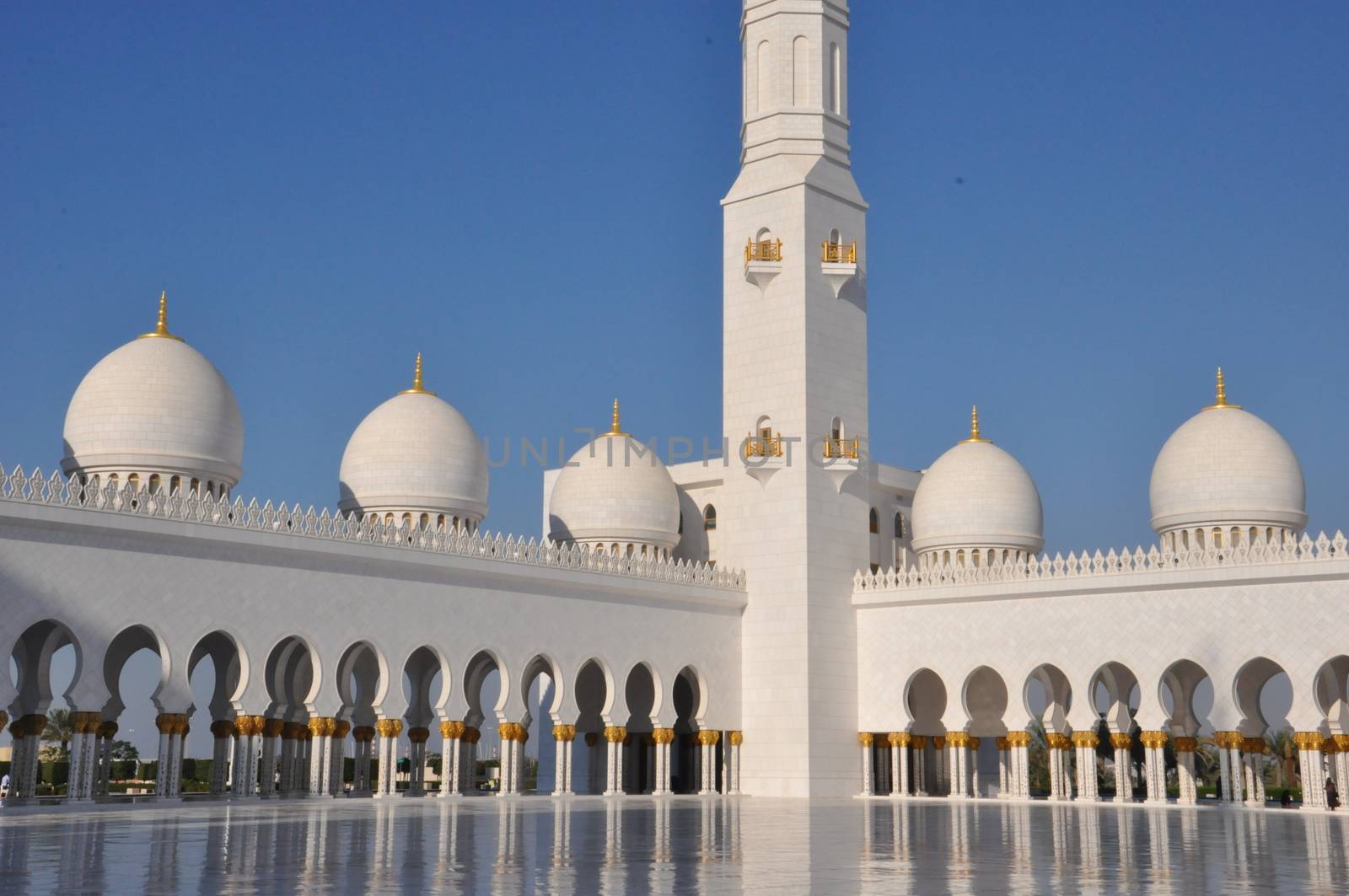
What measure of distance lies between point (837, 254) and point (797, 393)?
2.97 metres

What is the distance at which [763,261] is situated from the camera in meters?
30.0

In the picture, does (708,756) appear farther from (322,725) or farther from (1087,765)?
(322,725)

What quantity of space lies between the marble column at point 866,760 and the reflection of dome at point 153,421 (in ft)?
34.5

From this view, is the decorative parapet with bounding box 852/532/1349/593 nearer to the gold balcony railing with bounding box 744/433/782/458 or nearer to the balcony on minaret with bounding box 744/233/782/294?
the gold balcony railing with bounding box 744/433/782/458

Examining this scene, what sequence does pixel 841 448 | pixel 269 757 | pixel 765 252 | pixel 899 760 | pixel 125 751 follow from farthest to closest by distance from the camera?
pixel 125 751, pixel 765 252, pixel 841 448, pixel 899 760, pixel 269 757

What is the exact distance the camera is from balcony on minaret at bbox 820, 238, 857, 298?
2994cm

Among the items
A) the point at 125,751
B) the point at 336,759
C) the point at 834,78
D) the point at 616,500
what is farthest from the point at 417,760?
the point at 125,751

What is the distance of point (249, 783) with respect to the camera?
915 inches

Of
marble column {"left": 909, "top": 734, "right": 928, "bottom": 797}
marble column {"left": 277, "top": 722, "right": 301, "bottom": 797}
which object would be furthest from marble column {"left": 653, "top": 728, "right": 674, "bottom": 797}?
marble column {"left": 277, "top": 722, "right": 301, "bottom": 797}

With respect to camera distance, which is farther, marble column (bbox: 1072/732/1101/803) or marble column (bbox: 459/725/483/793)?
marble column (bbox: 459/725/483/793)

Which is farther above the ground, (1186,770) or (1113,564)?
(1113,564)

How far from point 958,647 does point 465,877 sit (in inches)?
816

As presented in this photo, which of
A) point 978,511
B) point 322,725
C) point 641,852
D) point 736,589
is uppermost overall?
point 978,511

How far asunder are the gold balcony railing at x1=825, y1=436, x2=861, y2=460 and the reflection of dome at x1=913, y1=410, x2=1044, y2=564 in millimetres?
2798
